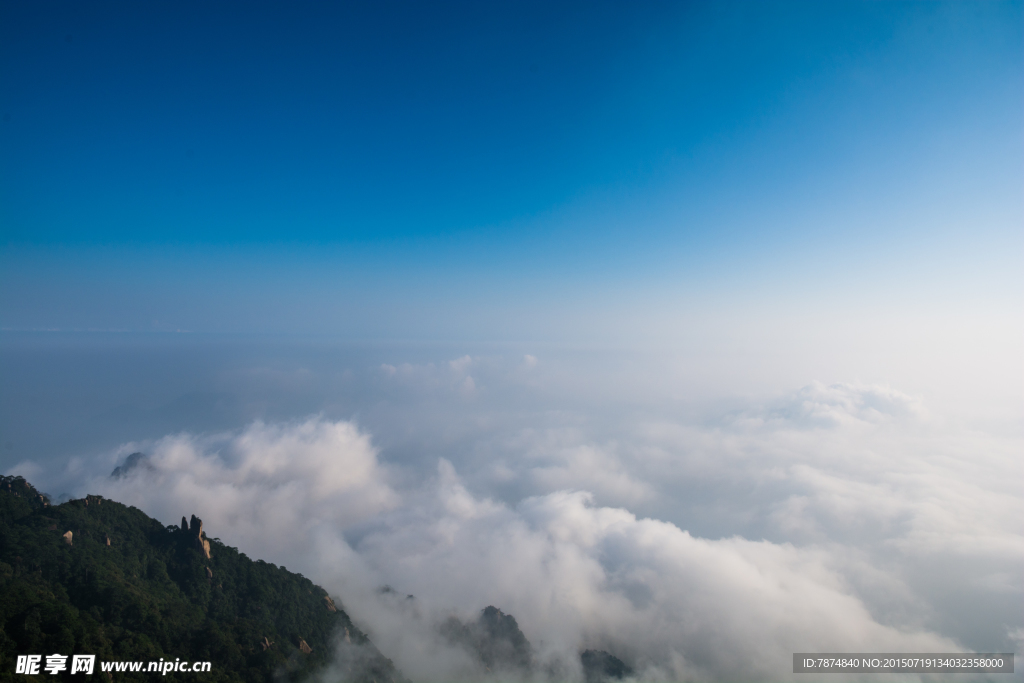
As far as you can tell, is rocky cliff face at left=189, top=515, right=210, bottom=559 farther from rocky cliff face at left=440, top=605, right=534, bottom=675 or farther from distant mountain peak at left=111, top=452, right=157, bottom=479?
distant mountain peak at left=111, top=452, right=157, bottom=479

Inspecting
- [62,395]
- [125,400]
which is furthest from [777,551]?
[62,395]

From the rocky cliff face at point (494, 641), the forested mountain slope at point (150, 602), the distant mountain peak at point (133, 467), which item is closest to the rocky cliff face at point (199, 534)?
the forested mountain slope at point (150, 602)

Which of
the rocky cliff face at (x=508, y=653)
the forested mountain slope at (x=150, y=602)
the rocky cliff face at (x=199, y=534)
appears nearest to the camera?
the forested mountain slope at (x=150, y=602)

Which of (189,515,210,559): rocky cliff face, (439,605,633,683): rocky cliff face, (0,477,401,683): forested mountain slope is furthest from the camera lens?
(439,605,633,683): rocky cliff face

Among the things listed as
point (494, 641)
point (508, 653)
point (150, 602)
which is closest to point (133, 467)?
point (150, 602)

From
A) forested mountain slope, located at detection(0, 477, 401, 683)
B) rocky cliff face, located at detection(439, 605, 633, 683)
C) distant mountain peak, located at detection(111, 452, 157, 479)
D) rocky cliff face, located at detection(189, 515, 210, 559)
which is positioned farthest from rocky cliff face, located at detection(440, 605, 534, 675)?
distant mountain peak, located at detection(111, 452, 157, 479)

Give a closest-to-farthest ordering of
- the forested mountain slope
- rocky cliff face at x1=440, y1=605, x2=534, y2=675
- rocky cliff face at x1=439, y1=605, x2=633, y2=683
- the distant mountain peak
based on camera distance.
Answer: the forested mountain slope
rocky cliff face at x1=439, y1=605, x2=633, y2=683
rocky cliff face at x1=440, y1=605, x2=534, y2=675
the distant mountain peak

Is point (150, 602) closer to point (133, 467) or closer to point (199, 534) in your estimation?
point (199, 534)

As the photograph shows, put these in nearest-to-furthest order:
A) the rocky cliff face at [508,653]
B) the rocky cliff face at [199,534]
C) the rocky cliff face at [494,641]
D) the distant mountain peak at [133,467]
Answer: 1. the rocky cliff face at [199,534]
2. the rocky cliff face at [508,653]
3. the rocky cliff face at [494,641]
4. the distant mountain peak at [133,467]

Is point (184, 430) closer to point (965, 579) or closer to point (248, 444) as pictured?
point (248, 444)

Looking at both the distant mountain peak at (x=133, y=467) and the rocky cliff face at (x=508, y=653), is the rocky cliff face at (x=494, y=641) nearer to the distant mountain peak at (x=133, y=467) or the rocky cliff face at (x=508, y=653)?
the rocky cliff face at (x=508, y=653)

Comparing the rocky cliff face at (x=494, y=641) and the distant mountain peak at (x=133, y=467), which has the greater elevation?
the distant mountain peak at (x=133, y=467)
